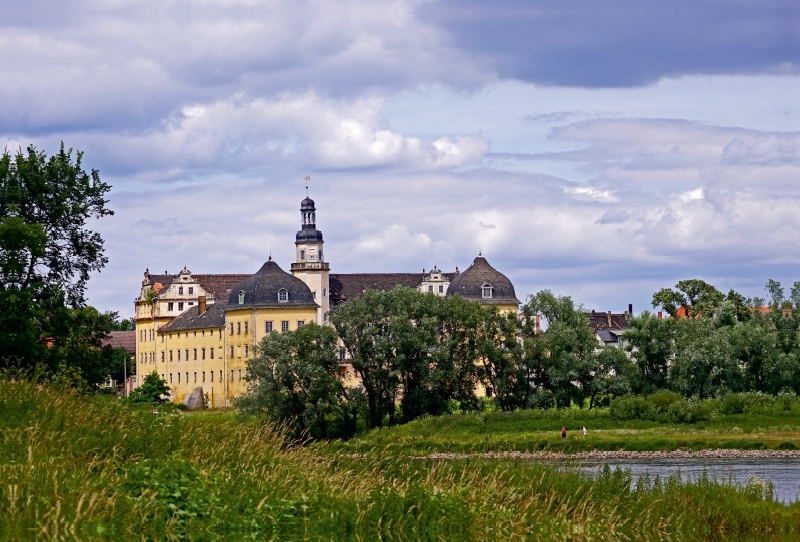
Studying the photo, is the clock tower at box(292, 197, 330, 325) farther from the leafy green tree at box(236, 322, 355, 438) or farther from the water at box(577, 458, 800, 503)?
the water at box(577, 458, 800, 503)

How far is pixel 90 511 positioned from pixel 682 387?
72579 millimetres

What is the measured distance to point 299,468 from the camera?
2003 centimetres

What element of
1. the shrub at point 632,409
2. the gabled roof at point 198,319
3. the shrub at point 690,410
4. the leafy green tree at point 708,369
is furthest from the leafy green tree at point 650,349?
the gabled roof at point 198,319

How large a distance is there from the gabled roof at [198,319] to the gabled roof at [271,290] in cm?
373

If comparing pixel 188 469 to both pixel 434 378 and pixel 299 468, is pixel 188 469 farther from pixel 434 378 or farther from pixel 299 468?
pixel 434 378

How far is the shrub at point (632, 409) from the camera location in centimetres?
7738

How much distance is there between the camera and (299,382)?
3091 inches

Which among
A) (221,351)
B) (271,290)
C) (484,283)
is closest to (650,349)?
(484,283)

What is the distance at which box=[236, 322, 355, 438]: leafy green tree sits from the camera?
77.1m

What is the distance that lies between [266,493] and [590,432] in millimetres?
59421

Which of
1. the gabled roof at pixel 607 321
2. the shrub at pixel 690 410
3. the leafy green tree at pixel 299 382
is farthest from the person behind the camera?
the gabled roof at pixel 607 321

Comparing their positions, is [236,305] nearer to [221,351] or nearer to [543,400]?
[221,351]

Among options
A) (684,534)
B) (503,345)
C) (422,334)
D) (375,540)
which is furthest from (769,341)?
(375,540)

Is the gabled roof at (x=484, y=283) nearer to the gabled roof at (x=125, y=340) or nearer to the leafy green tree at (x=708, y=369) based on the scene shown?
the leafy green tree at (x=708, y=369)
